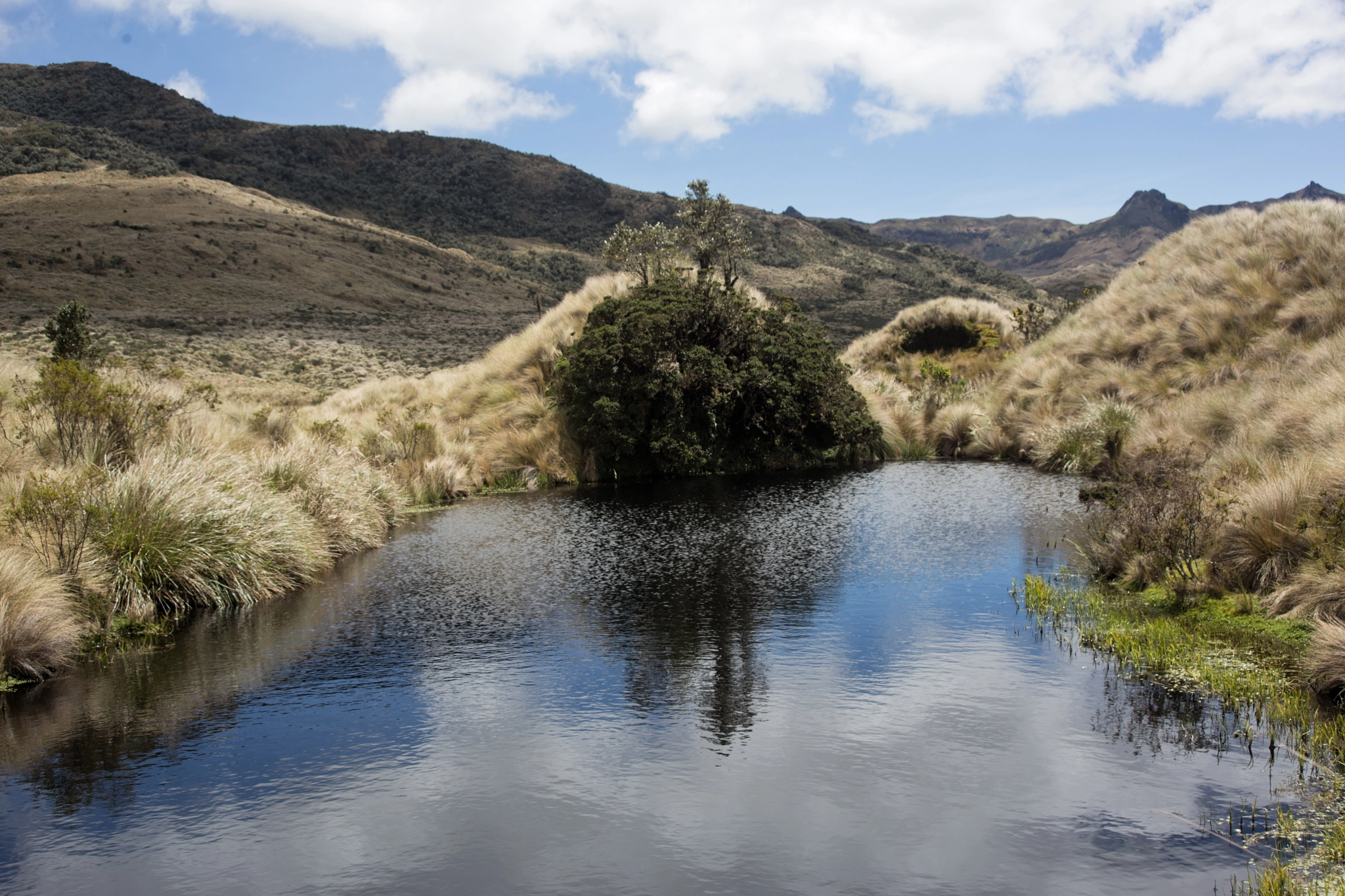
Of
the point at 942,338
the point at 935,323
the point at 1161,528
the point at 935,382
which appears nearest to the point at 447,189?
the point at 935,323

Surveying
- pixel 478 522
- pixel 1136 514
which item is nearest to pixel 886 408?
pixel 478 522

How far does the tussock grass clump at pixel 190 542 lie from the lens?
866 cm

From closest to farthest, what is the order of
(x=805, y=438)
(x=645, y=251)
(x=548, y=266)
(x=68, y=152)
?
(x=805, y=438) < (x=645, y=251) < (x=68, y=152) < (x=548, y=266)

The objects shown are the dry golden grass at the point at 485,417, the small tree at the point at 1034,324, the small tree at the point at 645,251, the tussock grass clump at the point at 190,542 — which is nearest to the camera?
the tussock grass clump at the point at 190,542

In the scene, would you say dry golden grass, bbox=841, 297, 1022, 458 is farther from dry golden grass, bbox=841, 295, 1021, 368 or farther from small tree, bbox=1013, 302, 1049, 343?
small tree, bbox=1013, 302, 1049, 343

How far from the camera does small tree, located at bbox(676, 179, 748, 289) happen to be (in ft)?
79.4

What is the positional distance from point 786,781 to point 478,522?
989 centimetres

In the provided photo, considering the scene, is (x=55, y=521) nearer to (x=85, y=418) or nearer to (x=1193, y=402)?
(x=85, y=418)

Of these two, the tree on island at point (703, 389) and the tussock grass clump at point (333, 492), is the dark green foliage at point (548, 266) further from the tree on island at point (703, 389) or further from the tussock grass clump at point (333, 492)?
the tussock grass clump at point (333, 492)

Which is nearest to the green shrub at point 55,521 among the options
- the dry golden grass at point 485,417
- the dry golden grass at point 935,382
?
the dry golden grass at point 485,417

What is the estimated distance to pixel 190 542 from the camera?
9172 millimetres

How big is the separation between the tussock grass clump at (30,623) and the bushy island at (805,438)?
0.02 meters

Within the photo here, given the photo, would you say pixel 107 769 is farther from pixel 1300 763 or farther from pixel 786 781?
pixel 1300 763

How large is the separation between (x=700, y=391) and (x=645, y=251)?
6.65 meters
